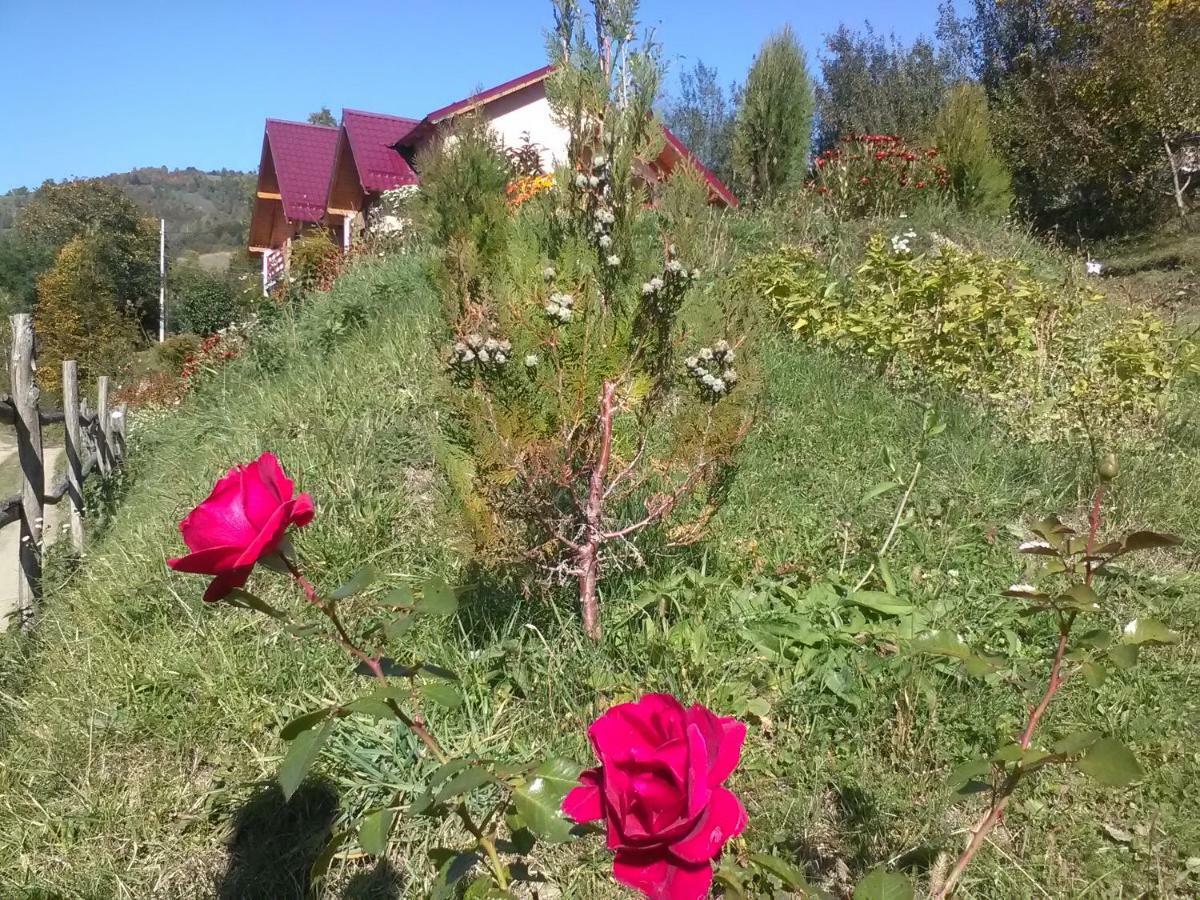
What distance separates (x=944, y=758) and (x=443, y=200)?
2164mm

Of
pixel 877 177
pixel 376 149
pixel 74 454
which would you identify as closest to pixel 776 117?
pixel 877 177

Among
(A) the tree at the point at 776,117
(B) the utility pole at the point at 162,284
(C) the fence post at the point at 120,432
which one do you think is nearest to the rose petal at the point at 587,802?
(C) the fence post at the point at 120,432

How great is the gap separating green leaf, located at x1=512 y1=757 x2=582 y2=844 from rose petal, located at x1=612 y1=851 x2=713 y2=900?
19 cm

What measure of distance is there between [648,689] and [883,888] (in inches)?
54.1

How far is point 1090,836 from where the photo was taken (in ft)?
6.46

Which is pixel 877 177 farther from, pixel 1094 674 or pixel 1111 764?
pixel 1111 764

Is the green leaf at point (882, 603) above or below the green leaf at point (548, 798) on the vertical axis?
below

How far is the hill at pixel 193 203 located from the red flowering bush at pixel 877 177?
51.0 meters

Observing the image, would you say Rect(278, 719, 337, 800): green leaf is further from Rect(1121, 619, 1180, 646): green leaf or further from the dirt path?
the dirt path

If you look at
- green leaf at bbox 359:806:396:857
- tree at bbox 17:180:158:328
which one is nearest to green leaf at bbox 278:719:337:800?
green leaf at bbox 359:806:396:857

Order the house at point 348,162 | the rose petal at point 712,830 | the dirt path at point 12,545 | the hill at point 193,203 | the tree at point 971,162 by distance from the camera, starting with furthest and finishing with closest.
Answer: the hill at point 193,203 → the house at point 348,162 → the tree at point 971,162 → the dirt path at point 12,545 → the rose petal at point 712,830

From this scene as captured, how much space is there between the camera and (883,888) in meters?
0.99

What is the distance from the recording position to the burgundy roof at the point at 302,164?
20.4 metres

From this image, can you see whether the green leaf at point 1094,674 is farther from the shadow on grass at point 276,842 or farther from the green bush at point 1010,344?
the green bush at point 1010,344
